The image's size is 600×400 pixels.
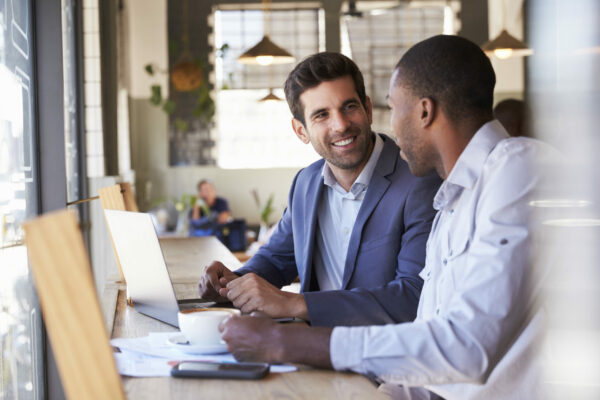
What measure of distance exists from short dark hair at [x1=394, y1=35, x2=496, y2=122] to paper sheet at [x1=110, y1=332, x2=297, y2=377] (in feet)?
2.00

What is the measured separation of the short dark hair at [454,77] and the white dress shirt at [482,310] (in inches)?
2.2

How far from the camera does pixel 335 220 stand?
2.11 metres

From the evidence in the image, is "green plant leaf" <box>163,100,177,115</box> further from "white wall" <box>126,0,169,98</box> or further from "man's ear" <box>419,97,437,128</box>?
"man's ear" <box>419,97,437,128</box>

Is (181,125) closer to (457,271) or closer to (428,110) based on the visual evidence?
(428,110)

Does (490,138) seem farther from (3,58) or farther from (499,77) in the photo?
(499,77)

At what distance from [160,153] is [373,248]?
7.57m

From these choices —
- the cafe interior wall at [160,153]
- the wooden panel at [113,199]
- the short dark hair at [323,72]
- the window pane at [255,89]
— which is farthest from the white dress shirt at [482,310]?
the window pane at [255,89]

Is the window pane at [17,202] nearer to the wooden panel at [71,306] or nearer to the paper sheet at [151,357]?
the paper sheet at [151,357]

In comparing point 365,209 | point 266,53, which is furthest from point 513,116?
point 365,209

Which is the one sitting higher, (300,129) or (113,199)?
(300,129)

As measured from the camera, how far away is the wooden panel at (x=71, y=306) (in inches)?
30.1

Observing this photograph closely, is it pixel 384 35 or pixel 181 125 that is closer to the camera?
pixel 181 125

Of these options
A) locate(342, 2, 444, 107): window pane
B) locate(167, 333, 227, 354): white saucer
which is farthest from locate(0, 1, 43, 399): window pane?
locate(342, 2, 444, 107): window pane

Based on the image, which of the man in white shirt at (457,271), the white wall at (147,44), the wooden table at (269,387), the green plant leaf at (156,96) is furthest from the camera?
the white wall at (147,44)
